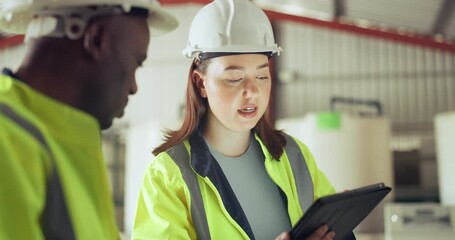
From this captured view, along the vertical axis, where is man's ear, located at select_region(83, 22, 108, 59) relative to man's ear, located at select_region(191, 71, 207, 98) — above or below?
above

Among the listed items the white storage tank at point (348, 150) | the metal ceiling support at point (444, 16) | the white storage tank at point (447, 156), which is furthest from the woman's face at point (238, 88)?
the metal ceiling support at point (444, 16)

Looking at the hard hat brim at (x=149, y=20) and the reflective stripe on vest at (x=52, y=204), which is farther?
the hard hat brim at (x=149, y=20)

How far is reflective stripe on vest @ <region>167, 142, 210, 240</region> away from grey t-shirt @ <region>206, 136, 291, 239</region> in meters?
0.12

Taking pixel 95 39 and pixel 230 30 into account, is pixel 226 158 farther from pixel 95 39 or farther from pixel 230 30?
pixel 95 39

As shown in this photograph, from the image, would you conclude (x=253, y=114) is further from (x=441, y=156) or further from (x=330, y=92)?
(x=330, y=92)

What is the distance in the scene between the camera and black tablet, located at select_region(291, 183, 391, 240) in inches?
57.6

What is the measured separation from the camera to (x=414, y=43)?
8.45 metres

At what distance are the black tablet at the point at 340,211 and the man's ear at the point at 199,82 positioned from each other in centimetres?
55

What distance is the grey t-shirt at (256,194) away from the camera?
1733 millimetres

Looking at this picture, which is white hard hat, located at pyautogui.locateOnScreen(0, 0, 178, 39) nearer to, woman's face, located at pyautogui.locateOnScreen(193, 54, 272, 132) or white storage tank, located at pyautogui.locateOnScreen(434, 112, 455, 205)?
woman's face, located at pyautogui.locateOnScreen(193, 54, 272, 132)

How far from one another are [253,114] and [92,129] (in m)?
0.90

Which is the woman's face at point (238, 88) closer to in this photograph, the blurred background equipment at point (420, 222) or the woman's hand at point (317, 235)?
the woman's hand at point (317, 235)

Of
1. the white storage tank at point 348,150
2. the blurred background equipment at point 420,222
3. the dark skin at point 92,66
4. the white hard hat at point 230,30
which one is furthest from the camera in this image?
the white storage tank at point 348,150

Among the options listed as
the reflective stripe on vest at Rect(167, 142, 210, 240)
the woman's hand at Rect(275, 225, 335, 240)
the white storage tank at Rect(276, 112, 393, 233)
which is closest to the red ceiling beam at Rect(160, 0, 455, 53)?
the white storage tank at Rect(276, 112, 393, 233)
